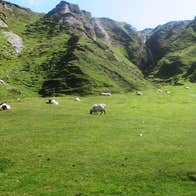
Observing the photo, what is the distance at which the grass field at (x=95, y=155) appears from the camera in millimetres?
33781

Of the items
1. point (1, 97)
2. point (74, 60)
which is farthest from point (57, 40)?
point (1, 97)

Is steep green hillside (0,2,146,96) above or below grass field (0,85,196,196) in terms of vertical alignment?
above

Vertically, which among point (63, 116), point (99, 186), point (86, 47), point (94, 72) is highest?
point (86, 47)

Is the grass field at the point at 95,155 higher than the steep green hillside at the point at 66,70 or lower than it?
lower

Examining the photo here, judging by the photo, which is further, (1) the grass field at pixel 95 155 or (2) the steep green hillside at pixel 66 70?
(2) the steep green hillside at pixel 66 70

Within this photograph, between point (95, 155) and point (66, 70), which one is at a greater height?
point (66, 70)

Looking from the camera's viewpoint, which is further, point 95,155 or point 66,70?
point 66,70

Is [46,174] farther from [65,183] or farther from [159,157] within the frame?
[159,157]

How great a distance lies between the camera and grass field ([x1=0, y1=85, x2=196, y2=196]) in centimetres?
3378

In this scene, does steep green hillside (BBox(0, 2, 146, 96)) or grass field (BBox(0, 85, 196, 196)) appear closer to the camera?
grass field (BBox(0, 85, 196, 196))

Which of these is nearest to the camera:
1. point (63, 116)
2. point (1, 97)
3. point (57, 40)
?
point (63, 116)

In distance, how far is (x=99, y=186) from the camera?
1325 inches

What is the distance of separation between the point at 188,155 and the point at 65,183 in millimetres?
14394

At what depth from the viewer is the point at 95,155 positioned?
4175 centimetres
